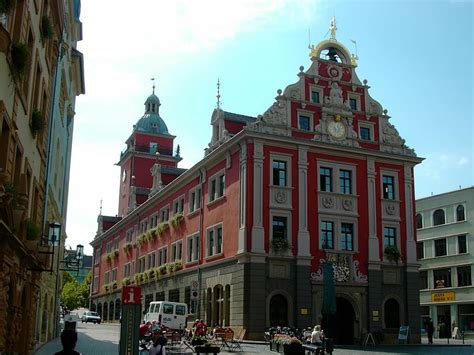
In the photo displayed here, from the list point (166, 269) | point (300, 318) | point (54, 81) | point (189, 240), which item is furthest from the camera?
point (166, 269)

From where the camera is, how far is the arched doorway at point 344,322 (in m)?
38.1

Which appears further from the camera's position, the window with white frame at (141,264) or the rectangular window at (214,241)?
→ the window with white frame at (141,264)

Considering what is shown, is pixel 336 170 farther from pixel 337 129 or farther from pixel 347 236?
pixel 347 236

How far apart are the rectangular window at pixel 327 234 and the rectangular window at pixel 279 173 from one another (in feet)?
11.9

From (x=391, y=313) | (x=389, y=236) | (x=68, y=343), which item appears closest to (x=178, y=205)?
(x=389, y=236)

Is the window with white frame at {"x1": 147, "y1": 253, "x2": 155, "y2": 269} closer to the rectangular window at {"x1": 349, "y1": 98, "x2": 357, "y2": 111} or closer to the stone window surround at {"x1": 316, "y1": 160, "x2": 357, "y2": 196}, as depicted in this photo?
the stone window surround at {"x1": 316, "y1": 160, "x2": 357, "y2": 196}

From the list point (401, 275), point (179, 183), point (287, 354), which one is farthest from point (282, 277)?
point (287, 354)

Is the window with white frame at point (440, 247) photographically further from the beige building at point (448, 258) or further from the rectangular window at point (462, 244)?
the rectangular window at point (462, 244)

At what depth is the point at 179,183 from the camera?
160ft

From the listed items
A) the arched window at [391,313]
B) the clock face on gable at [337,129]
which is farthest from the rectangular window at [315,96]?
the arched window at [391,313]

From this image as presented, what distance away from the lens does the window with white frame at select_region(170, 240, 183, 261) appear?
47.8 metres

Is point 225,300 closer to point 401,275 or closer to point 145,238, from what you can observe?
point 401,275

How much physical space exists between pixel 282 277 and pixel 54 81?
1826 cm

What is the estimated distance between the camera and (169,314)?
39.0m
